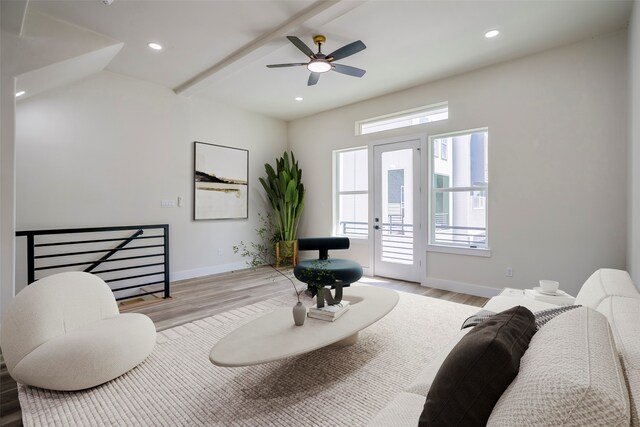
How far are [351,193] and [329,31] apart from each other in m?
2.89

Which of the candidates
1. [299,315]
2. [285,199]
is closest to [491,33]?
[299,315]

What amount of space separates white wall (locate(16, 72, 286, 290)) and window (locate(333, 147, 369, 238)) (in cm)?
167

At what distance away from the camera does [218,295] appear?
3.90 metres

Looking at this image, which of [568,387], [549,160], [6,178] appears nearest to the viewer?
[568,387]

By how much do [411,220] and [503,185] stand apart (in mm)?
1317

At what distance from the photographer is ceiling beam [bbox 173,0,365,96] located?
8.56 ft

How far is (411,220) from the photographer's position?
460 centimetres

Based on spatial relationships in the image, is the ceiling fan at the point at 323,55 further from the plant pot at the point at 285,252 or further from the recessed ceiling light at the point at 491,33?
the plant pot at the point at 285,252

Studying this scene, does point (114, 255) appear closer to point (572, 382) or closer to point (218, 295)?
point (218, 295)

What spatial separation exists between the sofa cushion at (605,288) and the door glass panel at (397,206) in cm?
269

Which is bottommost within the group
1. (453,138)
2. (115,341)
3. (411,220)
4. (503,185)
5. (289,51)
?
(115,341)

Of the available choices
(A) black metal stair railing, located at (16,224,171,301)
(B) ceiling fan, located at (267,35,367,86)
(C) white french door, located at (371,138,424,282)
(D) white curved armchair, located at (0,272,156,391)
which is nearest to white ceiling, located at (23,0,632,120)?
(B) ceiling fan, located at (267,35,367,86)

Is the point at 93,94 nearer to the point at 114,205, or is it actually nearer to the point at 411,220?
the point at 114,205

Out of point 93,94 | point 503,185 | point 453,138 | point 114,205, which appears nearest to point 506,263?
point 503,185
